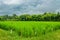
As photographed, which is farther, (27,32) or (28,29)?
(28,29)

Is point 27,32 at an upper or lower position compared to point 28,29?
lower

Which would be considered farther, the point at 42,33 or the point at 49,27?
the point at 49,27

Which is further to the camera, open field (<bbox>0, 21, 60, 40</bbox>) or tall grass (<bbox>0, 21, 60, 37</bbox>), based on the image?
tall grass (<bbox>0, 21, 60, 37</bbox>)

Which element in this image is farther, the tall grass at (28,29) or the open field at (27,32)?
the tall grass at (28,29)

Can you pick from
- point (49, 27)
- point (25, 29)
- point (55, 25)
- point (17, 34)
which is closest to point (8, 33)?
point (17, 34)

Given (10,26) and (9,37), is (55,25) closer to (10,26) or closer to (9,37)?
(10,26)

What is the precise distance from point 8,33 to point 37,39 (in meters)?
4.27

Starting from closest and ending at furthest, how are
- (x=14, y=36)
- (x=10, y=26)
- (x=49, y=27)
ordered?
(x=14, y=36) < (x=10, y=26) < (x=49, y=27)

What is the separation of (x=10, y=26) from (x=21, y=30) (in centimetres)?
301

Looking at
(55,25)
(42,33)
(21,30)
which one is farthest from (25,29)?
(55,25)

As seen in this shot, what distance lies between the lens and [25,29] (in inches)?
1095

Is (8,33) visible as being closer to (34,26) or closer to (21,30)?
(21,30)

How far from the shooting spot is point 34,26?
29.8m

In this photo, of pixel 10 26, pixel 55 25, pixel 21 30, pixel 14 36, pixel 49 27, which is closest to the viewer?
pixel 14 36
